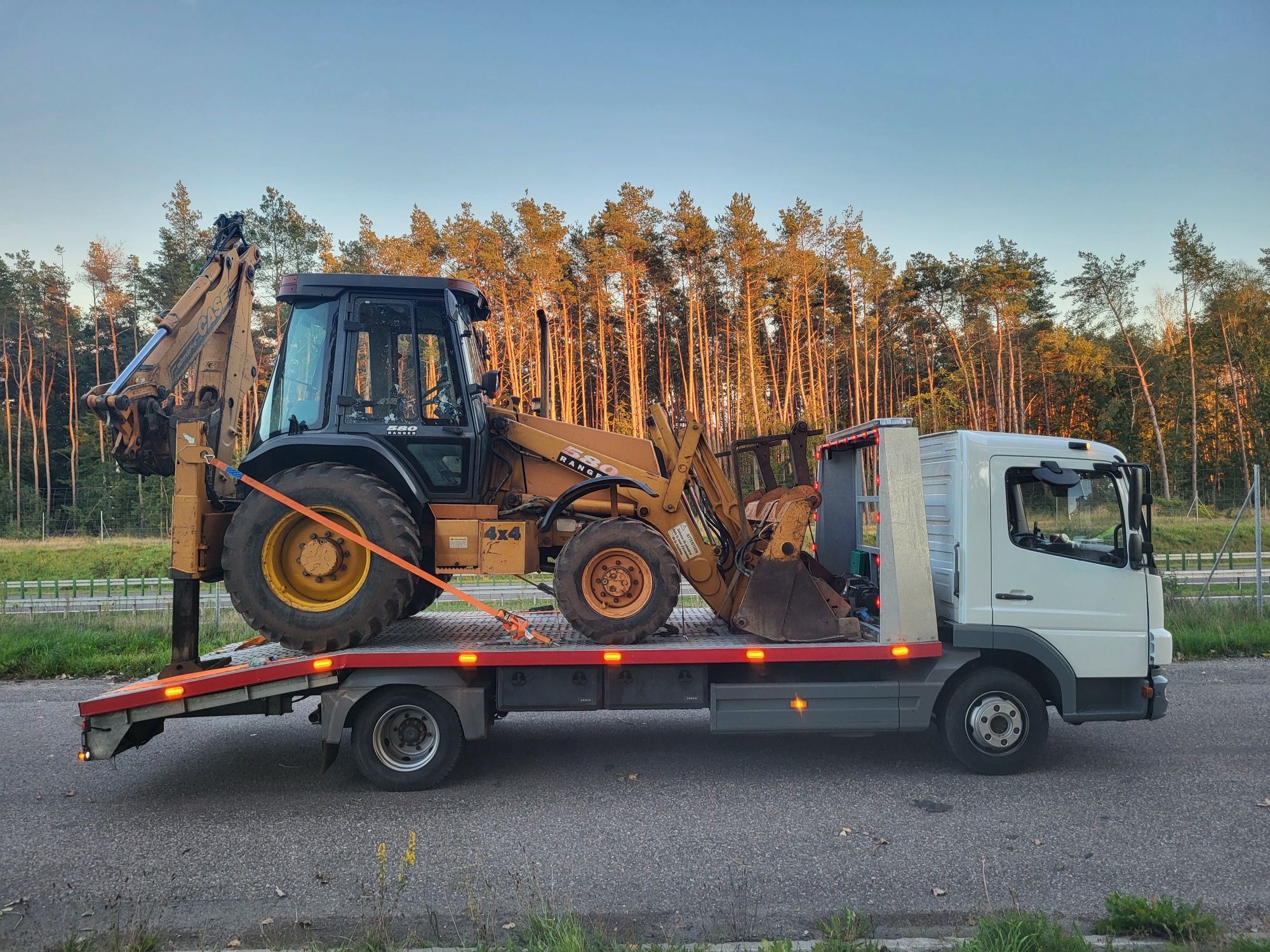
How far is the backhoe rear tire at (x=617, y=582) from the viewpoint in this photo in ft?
19.7

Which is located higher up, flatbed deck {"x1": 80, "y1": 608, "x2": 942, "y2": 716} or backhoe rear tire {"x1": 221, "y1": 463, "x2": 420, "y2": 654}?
backhoe rear tire {"x1": 221, "y1": 463, "x2": 420, "y2": 654}

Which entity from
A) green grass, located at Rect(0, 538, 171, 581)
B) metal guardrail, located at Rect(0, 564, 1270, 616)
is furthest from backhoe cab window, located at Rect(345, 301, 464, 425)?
green grass, located at Rect(0, 538, 171, 581)

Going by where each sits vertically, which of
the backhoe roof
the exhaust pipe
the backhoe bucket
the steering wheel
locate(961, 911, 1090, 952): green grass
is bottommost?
locate(961, 911, 1090, 952): green grass

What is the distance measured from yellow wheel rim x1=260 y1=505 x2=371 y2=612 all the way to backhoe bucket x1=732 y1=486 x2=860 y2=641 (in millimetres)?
2911

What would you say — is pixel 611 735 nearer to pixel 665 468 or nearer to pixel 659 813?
pixel 659 813

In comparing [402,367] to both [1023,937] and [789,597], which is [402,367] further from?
[1023,937]

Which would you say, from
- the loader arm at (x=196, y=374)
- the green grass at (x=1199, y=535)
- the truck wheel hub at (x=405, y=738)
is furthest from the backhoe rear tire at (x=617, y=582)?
the green grass at (x=1199, y=535)

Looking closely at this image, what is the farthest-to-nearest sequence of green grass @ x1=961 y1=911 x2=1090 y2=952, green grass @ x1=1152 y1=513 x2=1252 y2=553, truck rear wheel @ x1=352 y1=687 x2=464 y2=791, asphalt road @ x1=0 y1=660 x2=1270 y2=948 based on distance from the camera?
green grass @ x1=1152 y1=513 x2=1252 y2=553, truck rear wheel @ x1=352 y1=687 x2=464 y2=791, asphalt road @ x1=0 y1=660 x2=1270 y2=948, green grass @ x1=961 y1=911 x2=1090 y2=952

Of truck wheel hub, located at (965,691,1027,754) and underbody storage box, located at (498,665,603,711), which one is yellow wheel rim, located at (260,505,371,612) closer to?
underbody storage box, located at (498,665,603,711)

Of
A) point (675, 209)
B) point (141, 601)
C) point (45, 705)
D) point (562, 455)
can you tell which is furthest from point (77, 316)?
point (562, 455)

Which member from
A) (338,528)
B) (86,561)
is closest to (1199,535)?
(338,528)

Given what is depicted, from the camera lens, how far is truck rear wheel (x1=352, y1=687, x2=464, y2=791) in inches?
226

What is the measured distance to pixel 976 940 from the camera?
3.27 meters

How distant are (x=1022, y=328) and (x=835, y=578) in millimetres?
43132
